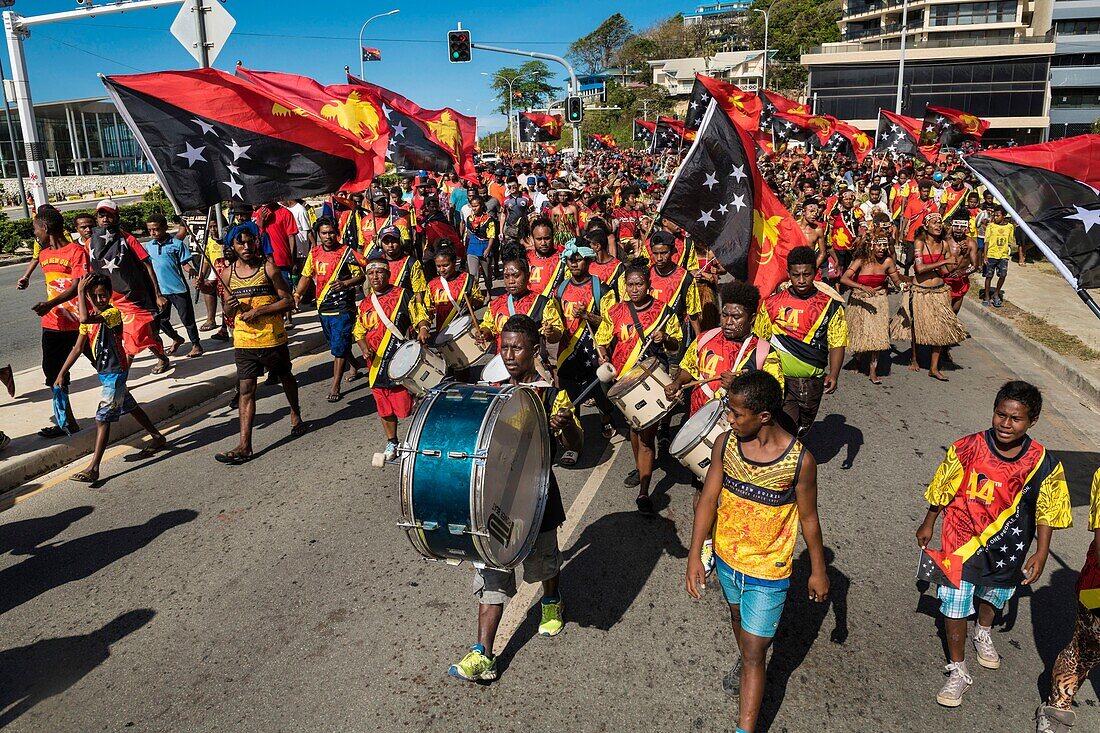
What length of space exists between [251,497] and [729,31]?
108 meters

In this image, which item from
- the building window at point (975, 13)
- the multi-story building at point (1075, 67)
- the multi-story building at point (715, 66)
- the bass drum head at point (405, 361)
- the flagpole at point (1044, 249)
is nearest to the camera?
the flagpole at point (1044, 249)

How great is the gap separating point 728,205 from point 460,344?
2.48 m

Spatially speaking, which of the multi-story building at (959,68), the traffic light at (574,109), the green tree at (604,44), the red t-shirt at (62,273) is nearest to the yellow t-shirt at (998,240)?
the red t-shirt at (62,273)

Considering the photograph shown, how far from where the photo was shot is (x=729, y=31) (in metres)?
101

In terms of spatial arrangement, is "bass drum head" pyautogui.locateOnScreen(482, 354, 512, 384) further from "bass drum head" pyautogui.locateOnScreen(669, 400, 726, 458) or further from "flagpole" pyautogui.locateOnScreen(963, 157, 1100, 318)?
"flagpole" pyautogui.locateOnScreen(963, 157, 1100, 318)

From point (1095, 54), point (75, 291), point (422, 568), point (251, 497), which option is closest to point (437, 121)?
point (75, 291)

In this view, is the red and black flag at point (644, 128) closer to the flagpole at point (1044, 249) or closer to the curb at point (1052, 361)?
the curb at point (1052, 361)

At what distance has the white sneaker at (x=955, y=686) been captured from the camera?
144 inches

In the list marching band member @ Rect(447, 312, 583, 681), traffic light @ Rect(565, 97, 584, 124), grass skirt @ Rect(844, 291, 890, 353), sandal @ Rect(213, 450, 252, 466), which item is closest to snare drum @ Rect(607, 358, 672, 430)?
marching band member @ Rect(447, 312, 583, 681)

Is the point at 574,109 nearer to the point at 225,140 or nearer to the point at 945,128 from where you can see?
the point at 945,128

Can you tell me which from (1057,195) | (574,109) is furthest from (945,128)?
(1057,195)

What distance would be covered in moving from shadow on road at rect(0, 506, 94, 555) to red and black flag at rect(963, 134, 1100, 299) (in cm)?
663

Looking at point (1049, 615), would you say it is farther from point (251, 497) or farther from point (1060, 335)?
point (1060, 335)

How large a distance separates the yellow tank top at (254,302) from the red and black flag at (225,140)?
0.80m
